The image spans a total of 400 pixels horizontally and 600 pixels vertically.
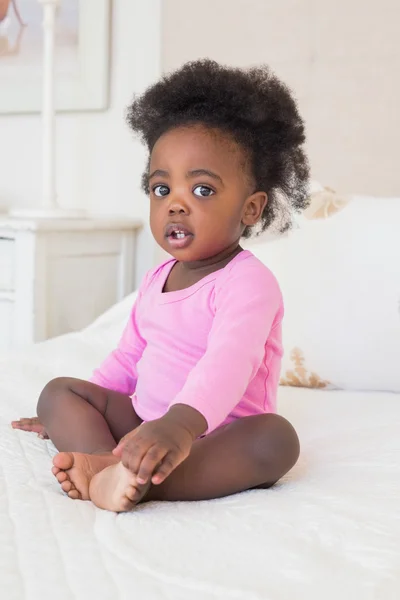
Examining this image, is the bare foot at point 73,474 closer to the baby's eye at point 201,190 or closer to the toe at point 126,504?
the toe at point 126,504

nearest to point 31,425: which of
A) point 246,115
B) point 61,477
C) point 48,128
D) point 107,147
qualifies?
point 61,477

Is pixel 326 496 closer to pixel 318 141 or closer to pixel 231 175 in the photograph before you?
pixel 231 175

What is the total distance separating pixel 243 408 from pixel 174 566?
35cm

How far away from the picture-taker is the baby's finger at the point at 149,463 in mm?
681

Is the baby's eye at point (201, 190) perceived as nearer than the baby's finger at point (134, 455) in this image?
No

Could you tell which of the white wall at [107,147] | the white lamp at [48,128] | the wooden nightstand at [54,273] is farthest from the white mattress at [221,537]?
the white wall at [107,147]

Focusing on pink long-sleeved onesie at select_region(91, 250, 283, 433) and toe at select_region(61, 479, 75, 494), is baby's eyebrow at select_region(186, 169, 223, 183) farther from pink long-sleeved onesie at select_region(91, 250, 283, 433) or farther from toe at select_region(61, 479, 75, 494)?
toe at select_region(61, 479, 75, 494)

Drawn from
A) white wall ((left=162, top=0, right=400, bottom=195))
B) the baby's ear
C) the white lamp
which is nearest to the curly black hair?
the baby's ear

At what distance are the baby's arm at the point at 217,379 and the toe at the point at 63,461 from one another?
0.06 m

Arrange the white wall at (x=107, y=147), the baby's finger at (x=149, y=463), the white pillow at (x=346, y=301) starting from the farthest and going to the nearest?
the white wall at (x=107, y=147)
the white pillow at (x=346, y=301)
the baby's finger at (x=149, y=463)

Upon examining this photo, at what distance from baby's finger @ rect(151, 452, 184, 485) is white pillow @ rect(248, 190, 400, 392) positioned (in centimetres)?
65

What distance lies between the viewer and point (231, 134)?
37.7 inches

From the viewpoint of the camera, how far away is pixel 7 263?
185 centimetres

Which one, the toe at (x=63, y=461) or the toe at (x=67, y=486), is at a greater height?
the toe at (x=63, y=461)
